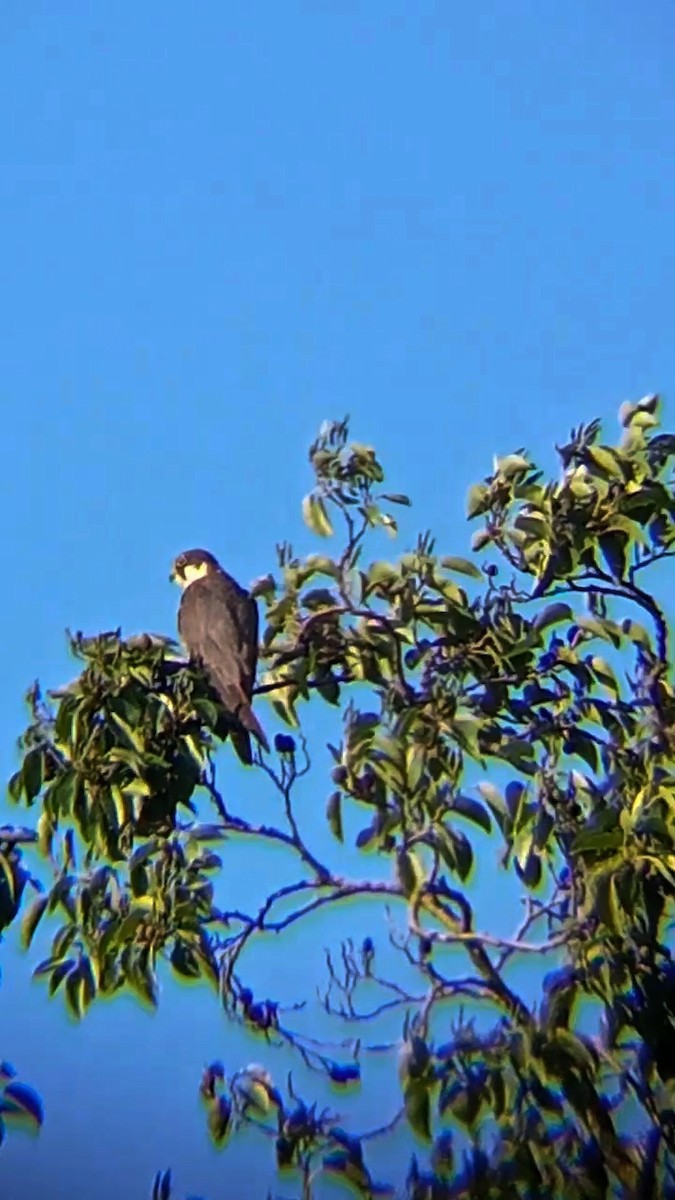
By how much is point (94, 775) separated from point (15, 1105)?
0.60m

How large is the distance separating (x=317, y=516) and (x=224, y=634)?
178 centimetres

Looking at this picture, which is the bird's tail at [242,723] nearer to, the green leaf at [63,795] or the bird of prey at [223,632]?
the bird of prey at [223,632]

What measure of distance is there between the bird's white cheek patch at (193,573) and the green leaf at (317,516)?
254 cm

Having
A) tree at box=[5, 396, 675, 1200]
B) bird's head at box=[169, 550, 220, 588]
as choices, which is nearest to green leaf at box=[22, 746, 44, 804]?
tree at box=[5, 396, 675, 1200]

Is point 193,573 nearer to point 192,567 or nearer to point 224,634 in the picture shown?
point 192,567

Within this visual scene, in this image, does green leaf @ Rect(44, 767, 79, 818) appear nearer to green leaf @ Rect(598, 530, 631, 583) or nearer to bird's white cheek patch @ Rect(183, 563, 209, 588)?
green leaf @ Rect(598, 530, 631, 583)

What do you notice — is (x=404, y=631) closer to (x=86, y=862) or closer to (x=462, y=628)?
(x=462, y=628)

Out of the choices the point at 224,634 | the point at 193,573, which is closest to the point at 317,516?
the point at 224,634

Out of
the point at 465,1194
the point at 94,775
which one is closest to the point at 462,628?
the point at 94,775

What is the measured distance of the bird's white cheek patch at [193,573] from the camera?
25.5ft

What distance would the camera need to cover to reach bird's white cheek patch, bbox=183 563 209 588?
7.77 m

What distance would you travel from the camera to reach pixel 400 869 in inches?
188

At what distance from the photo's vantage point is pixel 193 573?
25.7 ft

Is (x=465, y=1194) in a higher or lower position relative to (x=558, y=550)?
lower
